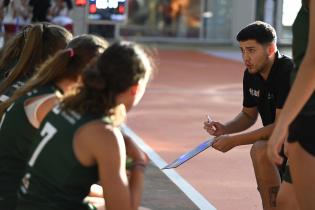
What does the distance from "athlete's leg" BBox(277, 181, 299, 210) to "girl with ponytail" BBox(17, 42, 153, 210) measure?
116 centimetres

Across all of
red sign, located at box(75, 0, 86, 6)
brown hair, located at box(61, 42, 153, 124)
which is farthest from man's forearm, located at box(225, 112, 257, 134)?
red sign, located at box(75, 0, 86, 6)

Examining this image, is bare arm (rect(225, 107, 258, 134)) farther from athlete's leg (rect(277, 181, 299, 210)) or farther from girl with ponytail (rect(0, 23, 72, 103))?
girl with ponytail (rect(0, 23, 72, 103))

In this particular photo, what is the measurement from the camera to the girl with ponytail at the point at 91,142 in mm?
2990

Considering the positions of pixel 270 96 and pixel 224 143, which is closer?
pixel 224 143

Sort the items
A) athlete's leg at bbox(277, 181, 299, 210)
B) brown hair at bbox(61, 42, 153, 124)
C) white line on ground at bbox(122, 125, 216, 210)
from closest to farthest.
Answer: brown hair at bbox(61, 42, 153, 124) < athlete's leg at bbox(277, 181, 299, 210) < white line on ground at bbox(122, 125, 216, 210)

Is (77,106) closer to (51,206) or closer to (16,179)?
(51,206)

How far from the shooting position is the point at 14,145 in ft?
12.2

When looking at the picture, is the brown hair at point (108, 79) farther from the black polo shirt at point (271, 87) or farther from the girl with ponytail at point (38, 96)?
the black polo shirt at point (271, 87)

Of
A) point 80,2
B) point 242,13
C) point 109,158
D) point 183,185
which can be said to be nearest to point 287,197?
point 109,158

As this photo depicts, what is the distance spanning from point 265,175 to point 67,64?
1697 mm

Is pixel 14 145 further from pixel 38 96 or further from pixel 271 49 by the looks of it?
pixel 271 49

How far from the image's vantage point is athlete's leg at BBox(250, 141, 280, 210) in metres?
4.64

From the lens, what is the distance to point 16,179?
3842 millimetres

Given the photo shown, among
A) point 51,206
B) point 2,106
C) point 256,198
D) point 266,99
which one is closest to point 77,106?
point 51,206
